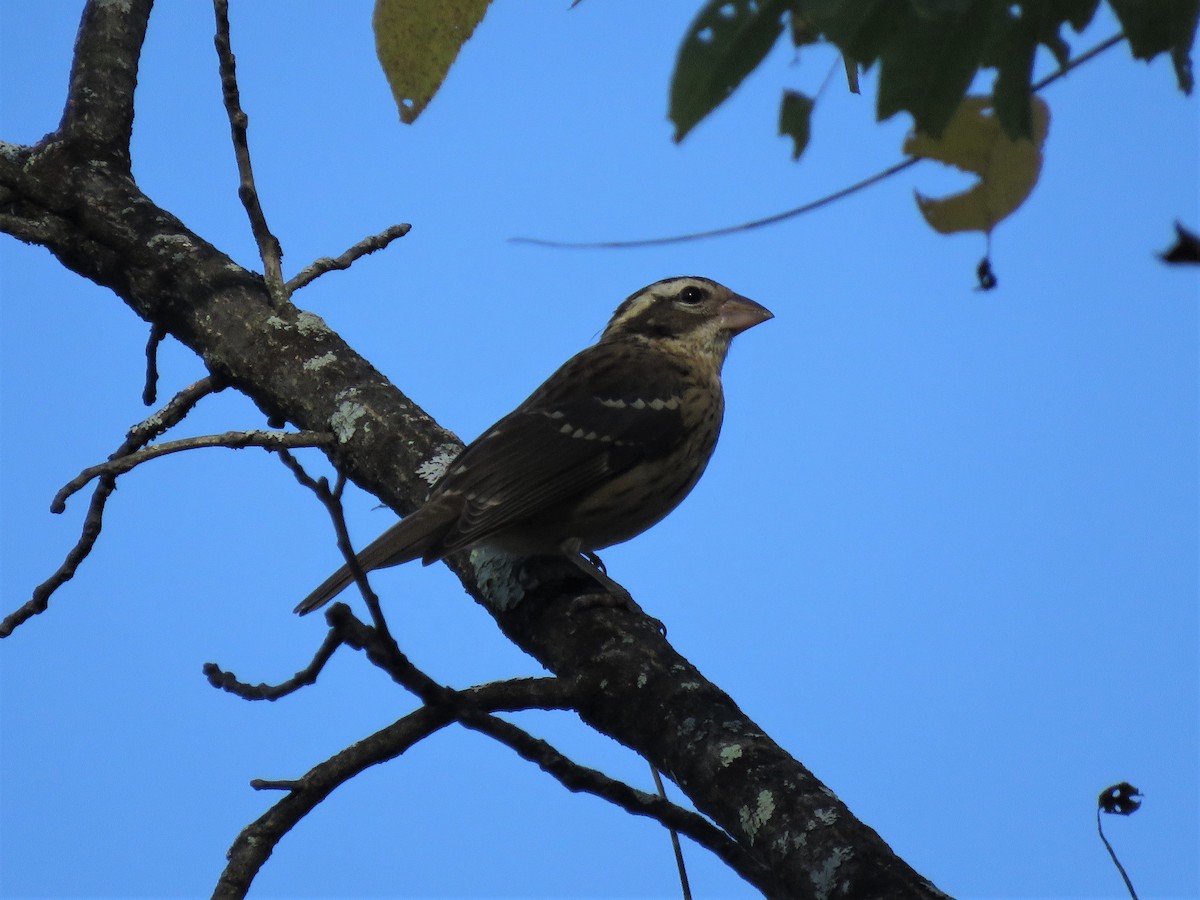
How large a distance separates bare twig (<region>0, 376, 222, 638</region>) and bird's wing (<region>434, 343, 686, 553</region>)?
969mm

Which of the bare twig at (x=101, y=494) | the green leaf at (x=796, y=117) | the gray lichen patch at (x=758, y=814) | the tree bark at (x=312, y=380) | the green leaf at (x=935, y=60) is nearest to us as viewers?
the green leaf at (x=935, y=60)

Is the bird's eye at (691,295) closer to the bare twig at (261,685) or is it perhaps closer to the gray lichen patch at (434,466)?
the gray lichen patch at (434,466)

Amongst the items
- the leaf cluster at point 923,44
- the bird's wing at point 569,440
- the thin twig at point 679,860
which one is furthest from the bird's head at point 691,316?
the leaf cluster at point 923,44

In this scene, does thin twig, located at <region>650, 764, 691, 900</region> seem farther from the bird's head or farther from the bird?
the bird's head

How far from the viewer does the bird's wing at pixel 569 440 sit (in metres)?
4.43

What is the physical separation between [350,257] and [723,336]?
217 cm

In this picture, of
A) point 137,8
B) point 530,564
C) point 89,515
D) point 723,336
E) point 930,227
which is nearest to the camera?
point 930,227

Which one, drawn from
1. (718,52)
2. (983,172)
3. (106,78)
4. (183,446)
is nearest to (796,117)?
(718,52)

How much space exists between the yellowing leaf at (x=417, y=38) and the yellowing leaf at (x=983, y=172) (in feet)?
2.61

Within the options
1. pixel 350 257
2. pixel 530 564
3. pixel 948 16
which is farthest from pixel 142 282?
pixel 948 16

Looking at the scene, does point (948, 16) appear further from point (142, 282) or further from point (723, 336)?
point (723, 336)

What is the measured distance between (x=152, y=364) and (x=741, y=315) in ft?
9.08

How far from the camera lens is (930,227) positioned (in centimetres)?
206

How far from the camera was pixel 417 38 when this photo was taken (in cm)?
225
